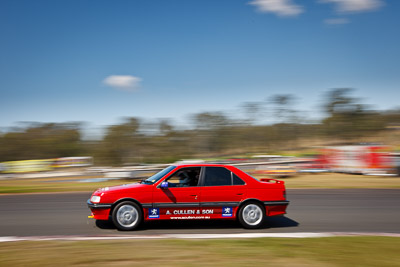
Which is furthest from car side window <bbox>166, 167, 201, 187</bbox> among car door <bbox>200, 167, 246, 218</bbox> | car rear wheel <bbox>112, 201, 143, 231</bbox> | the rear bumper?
the rear bumper

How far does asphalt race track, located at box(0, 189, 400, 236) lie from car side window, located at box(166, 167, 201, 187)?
3.29 feet

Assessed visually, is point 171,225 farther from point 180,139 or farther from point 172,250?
point 180,139

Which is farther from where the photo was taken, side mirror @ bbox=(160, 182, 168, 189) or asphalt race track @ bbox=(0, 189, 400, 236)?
asphalt race track @ bbox=(0, 189, 400, 236)

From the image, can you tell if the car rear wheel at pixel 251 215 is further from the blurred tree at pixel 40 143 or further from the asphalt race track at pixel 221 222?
the blurred tree at pixel 40 143

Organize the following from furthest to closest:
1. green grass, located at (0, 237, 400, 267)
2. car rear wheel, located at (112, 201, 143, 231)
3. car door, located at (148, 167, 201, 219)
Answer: car door, located at (148, 167, 201, 219)
car rear wheel, located at (112, 201, 143, 231)
green grass, located at (0, 237, 400, 267)

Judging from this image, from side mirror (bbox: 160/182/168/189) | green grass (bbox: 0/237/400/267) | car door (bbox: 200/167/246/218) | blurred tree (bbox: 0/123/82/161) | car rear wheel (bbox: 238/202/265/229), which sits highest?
blurred tree (bbox: 0/123/82/161)

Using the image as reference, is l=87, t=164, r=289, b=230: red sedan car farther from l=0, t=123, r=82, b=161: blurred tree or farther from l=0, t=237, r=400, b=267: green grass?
l=0, t=123, r=82, b=161: blurred tree

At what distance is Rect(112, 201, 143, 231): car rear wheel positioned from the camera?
7855mm

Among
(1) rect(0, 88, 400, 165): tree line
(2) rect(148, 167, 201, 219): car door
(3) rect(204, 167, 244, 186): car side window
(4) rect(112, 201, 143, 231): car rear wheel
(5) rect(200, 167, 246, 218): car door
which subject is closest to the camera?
(4) rect(112, 201, 143, 231): car rear wheel

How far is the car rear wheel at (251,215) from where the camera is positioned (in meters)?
8.19

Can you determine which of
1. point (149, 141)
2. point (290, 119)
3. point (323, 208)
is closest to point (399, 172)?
point (323, 208)

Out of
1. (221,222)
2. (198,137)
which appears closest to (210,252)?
(221,222)

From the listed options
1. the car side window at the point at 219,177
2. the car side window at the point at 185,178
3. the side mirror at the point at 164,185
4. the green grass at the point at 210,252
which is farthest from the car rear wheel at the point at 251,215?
the side mirror at the point at 164,185

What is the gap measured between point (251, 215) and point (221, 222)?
106 centimetres
